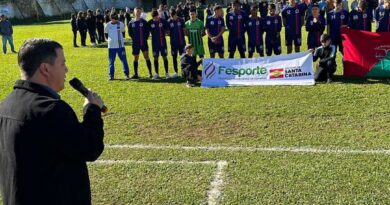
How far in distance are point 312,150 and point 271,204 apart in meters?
2.02

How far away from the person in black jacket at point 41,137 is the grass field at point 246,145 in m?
3.04

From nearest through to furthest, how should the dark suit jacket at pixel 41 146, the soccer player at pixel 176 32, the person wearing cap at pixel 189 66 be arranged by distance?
the dark suit jacket at pixel 41 146, the person wearing cap at pixel 189 66, the soccer player at pixel 176 32

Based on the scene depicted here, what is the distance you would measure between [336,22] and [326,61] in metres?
2.06

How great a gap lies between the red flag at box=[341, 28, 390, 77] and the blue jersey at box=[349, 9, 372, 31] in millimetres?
1177

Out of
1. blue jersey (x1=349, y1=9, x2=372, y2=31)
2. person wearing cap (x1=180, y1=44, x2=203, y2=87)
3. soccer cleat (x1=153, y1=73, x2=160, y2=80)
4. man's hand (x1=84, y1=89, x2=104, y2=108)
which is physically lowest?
soccer cleat (x1=153, y1=73, x2=160, y2=80)

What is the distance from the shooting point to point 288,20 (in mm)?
14453

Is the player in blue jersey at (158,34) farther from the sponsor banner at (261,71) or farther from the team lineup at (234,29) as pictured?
the sponsor banner at (261,71)

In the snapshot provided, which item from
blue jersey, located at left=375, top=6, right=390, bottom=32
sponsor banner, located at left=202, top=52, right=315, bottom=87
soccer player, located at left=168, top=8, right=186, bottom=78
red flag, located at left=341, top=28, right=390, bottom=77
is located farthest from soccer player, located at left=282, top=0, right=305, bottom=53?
soccer player, located at left=168, top=8, right=186, bottom=78

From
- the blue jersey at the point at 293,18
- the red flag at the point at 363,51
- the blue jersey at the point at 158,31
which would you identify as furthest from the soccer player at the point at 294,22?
the blue jersey at the point at 158,31

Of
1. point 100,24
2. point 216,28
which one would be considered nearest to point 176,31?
point 216,28

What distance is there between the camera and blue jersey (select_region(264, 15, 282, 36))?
14070 mm

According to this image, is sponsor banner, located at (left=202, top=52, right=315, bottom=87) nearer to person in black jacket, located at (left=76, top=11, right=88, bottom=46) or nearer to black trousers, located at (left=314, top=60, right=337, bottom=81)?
black trousers, located at (left=314, top=60, right=337, bottom=81)

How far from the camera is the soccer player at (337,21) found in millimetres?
13406

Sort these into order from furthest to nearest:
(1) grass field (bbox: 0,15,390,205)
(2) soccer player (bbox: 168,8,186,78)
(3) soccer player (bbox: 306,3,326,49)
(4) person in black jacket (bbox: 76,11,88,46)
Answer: (4) person in black jacket (bbox: 76,11,88,46) < (2) soccer player (bbox: 168,8,186,78) < (3) soccer player (bbox: 306,3,326,49) < (1) grass field (bbox: 0,15,390,205)
